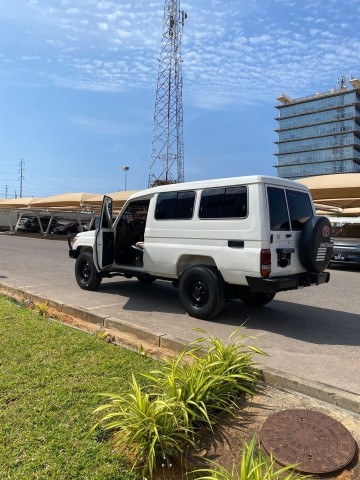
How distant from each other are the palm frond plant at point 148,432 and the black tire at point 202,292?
344 cm

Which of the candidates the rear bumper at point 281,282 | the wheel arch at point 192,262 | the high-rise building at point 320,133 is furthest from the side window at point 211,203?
the high-rise building at point 320,133

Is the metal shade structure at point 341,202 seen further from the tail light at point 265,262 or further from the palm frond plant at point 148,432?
the palm frond plant at point 148,432

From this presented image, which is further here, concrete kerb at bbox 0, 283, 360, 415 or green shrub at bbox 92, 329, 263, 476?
concrete kerb at bbox 0, 283, 360, 415

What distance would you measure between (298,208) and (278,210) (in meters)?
0.60

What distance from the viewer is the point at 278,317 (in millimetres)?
7160

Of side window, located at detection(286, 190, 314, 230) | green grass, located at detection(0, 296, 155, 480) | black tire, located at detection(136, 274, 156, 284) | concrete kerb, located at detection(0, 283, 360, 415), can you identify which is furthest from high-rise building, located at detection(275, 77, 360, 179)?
green grass, located at detection(0, 296, 155, 480)

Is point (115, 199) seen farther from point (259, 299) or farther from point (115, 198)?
point (259, 299)

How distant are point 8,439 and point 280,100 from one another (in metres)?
141

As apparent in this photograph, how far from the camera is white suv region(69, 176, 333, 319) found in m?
5.99

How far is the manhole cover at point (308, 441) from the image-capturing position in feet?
9.04

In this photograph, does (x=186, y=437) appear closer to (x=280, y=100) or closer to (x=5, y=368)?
→ (x=5, y=368)

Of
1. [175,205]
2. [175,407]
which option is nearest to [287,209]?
[175,205]

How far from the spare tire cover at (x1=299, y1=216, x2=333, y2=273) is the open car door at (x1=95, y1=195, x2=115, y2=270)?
3739 mm

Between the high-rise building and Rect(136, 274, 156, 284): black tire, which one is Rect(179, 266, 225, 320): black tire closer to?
Rect(136, 274, 156, 284): black tire
